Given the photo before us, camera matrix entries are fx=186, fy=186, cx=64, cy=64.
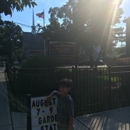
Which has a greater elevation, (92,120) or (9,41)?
(9,41)

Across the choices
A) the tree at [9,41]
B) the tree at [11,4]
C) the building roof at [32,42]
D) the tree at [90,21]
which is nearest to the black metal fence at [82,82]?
the tree at [11,4]

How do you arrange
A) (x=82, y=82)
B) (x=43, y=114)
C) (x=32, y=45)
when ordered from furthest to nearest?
(x=32, y=45)
(x=82, y=82)
(x=43, y=114)

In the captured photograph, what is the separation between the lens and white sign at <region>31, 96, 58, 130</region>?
9.34ft

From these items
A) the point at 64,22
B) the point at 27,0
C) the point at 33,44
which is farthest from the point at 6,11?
the point at 33,44

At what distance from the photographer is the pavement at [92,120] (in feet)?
14.0

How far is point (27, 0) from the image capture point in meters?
4.61

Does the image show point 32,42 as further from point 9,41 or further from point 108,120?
point 108,120

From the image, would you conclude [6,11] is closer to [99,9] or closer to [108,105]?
[108,105]

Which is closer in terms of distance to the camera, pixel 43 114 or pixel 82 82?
pixel 43 114

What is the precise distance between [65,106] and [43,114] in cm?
42

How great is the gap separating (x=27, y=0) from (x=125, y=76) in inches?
150

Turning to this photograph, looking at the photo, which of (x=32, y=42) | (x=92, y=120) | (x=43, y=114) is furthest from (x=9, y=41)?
(x=43, y=114)

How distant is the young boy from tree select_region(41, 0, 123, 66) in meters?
10.8

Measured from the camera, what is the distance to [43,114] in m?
2.93
